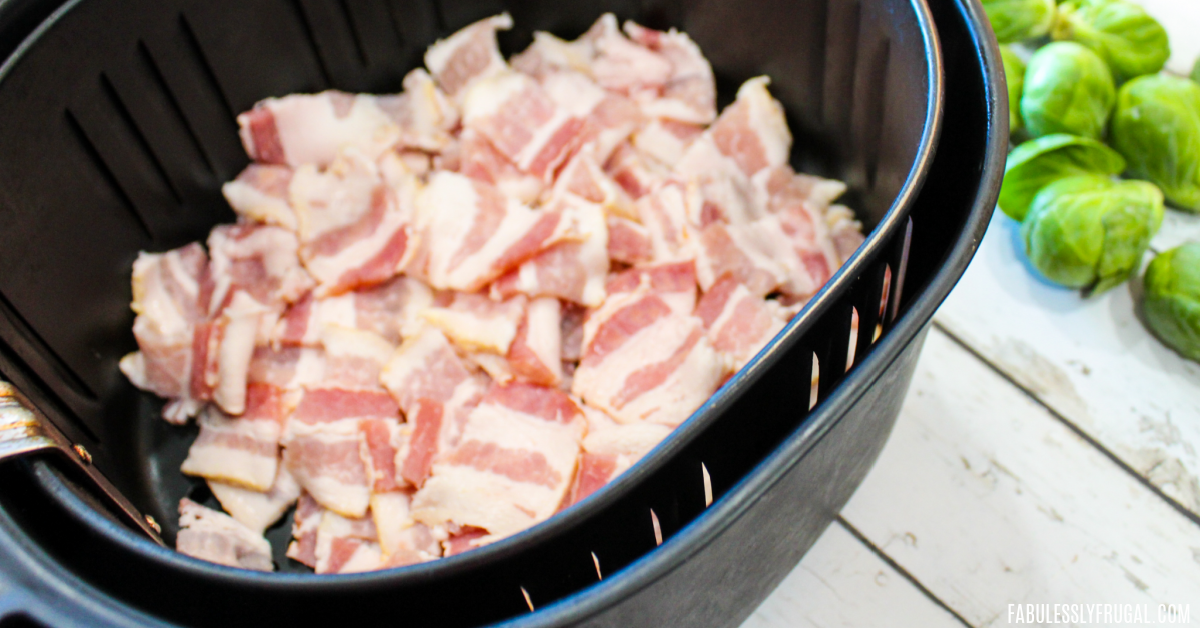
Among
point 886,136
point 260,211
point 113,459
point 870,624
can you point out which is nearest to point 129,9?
point 260,211

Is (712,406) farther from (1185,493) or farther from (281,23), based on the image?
(281,23)

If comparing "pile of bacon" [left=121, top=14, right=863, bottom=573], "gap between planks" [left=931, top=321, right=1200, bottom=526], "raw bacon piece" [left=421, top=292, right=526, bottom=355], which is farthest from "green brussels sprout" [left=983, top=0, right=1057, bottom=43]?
"raw bacon piece" [left=421, top=292, right=526, bottom=355]

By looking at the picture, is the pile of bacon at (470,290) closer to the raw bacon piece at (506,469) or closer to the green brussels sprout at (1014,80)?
the raw bacon piece at (506,469)

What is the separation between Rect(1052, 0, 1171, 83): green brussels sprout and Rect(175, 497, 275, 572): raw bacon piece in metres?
1.42

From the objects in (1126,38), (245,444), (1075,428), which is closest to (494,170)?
(245,444)

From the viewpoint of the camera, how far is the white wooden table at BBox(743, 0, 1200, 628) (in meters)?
0.92

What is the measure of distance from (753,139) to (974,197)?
0.56 meters

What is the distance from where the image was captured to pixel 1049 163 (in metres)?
1.11

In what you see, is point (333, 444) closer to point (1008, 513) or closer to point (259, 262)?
point (259, 262)

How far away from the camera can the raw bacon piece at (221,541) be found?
3.10 ft

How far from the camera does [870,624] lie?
0.90 meters

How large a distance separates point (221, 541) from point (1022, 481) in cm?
101

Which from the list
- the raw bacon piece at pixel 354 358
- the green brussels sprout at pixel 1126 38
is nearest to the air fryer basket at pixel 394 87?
the raw bacon piece at pixel 354 358

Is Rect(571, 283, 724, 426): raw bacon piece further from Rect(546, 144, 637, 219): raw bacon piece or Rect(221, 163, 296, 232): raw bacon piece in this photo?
Rect(221, 163, 296, 232): raw bacon piece
